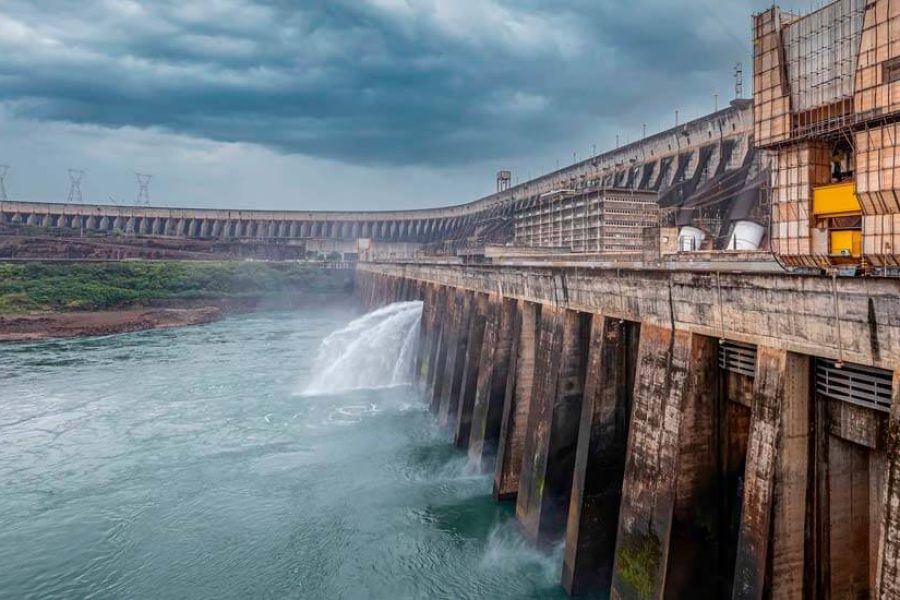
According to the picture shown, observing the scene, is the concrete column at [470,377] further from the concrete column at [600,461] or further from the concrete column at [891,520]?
the concrete column at [891,520]

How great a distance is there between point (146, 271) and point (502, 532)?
77184mm

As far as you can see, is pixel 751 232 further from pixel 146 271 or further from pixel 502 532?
pixel 146 271

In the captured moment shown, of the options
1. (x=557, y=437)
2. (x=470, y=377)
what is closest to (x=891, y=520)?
(x=557, y=437)

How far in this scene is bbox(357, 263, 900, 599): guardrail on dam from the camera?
25.6ft

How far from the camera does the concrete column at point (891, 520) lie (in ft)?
21.8

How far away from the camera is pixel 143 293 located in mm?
71938

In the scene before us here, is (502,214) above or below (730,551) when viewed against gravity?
above

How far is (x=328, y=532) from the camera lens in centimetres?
1631

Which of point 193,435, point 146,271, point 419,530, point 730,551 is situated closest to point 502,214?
point 146,271

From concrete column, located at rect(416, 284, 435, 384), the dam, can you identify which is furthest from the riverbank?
the dam

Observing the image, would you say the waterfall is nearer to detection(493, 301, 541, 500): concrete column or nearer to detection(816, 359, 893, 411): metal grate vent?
detection(493, 301, 541, 500): concrete column

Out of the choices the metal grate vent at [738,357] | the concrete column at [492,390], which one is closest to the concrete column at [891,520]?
the metal grate vent at [738,357]

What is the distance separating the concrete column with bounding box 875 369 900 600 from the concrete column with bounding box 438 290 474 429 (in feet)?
58.5

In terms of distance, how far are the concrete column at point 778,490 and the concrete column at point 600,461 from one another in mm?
4108
